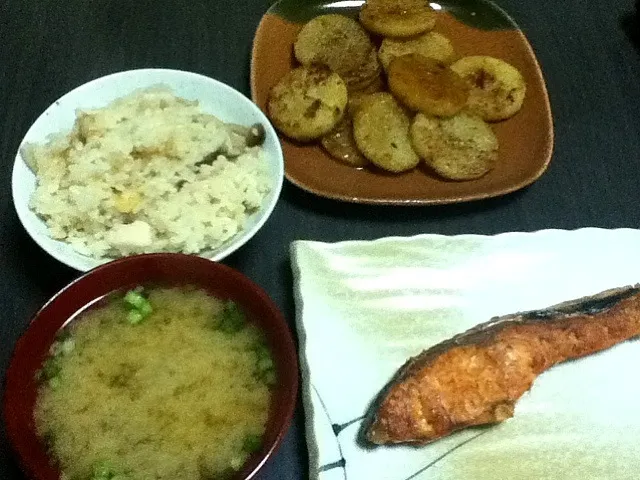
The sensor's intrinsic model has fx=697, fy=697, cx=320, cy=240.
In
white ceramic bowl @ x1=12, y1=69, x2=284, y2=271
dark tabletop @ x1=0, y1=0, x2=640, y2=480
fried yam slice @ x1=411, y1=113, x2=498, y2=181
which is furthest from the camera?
fried yam slice @ x1=411, y1=113, x2=498, y2=181

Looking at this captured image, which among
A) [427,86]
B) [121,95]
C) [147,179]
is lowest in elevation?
[147,179]

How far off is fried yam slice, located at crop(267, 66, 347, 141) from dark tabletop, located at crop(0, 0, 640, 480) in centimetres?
13

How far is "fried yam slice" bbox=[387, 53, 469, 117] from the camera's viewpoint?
1.50m

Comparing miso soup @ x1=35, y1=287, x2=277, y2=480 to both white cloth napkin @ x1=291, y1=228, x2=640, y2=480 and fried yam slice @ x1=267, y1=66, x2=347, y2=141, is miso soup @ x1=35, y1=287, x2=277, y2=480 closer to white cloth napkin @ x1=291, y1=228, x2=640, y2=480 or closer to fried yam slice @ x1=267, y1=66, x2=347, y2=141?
white cloth napkin @ x1=291, y1=228, x2=640, y2=480

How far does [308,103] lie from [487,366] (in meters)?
0.67

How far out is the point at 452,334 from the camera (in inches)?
49.4

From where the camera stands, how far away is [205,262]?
108 centimetres

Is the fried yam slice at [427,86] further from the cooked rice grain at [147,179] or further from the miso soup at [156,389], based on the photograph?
the miso soup at [156,389]

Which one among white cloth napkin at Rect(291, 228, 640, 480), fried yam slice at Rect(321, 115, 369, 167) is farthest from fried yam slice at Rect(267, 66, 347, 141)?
white cloth napkin at Rect(291, 228, 640, 480)

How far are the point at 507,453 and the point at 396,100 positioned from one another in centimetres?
79

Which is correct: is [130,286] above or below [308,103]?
below

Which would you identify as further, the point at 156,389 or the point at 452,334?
the point at 452,334

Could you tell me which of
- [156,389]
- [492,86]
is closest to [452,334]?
[156,389]

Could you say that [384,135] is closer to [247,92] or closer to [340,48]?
[340,48]
